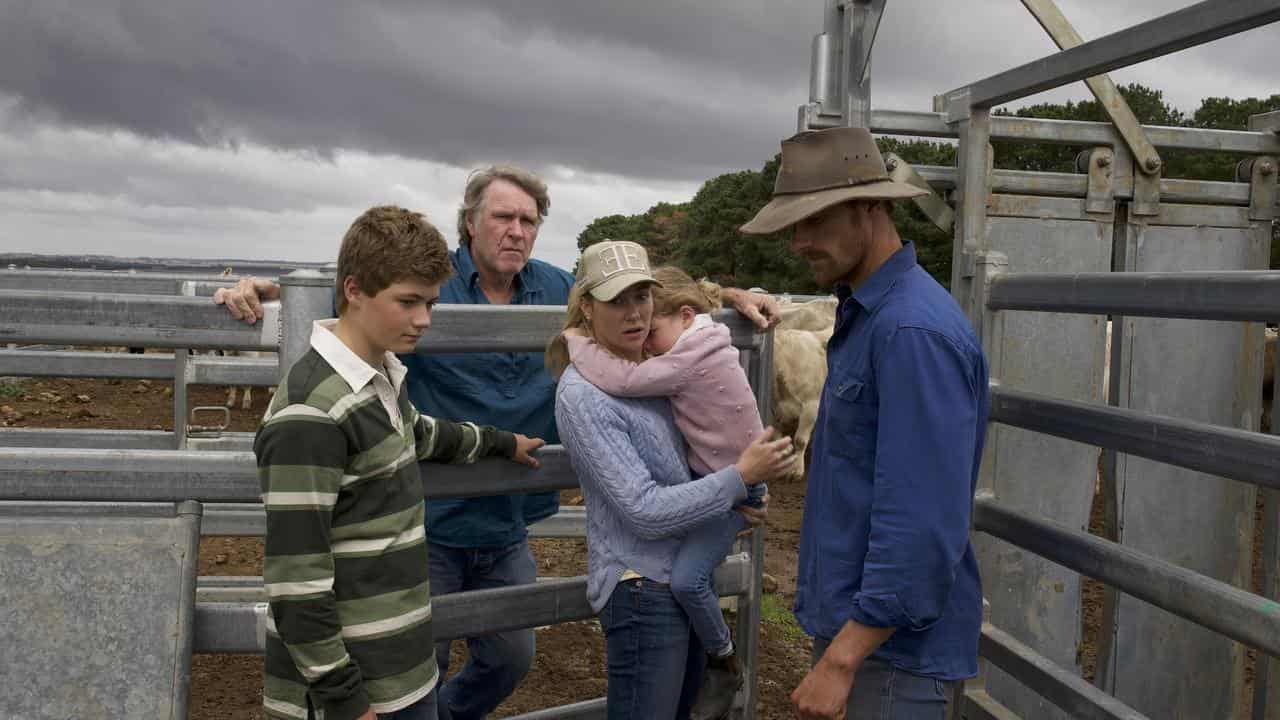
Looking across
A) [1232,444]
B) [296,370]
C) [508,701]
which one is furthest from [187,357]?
[1232,444]

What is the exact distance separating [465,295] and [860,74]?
213 cm

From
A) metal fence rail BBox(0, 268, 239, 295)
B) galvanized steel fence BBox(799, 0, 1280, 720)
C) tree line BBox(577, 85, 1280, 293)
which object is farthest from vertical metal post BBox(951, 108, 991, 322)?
tree line BBox(577, 85, 1280, 293)

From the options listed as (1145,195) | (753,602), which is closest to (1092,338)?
(1145,195)

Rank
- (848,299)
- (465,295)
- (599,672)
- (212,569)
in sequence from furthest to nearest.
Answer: (212,569), (599,672), (465,295), (848,299)

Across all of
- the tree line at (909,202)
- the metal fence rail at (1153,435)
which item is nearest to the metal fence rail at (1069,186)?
the metal fence rail at (1153,435)

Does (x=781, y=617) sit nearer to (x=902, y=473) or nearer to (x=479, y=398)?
(x=479, y=398)

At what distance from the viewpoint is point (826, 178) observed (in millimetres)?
2164

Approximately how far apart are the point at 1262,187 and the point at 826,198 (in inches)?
126

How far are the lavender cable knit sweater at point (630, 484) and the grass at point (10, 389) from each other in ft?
39.5

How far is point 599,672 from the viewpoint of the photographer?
5.02m

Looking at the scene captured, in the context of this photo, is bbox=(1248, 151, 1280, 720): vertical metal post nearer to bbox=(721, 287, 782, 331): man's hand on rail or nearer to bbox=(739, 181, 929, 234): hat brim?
bbox=(721, 287, 782, 331): man's hand on rail

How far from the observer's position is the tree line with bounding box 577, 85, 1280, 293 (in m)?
27.1

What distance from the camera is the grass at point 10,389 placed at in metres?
12.3

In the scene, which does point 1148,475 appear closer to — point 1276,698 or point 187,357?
point 1276,698
